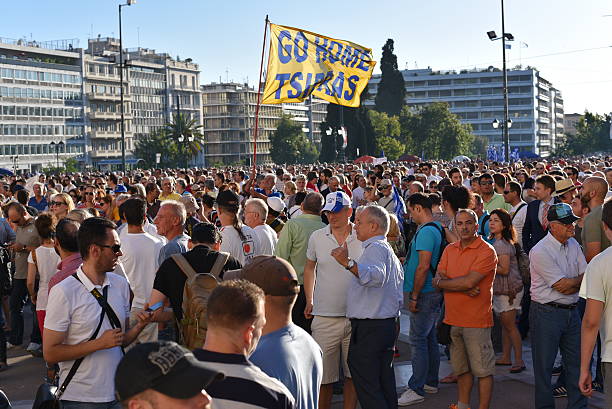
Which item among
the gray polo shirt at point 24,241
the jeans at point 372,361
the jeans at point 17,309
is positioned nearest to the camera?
the jeans at point 372,361

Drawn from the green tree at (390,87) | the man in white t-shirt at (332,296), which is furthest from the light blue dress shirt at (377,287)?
the green tree at (390,87)

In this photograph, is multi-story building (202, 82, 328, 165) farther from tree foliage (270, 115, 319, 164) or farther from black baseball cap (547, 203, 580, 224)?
black baseball cap (547, 203, 580, 224)

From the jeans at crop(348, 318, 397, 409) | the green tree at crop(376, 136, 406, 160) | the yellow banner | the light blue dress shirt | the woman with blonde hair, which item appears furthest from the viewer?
the green tree at crop(376, 136, 406, 160)

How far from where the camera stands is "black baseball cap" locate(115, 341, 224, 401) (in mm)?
2514

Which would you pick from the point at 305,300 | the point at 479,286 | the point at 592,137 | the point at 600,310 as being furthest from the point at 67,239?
the point at 592,137

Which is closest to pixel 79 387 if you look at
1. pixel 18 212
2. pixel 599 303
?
pixel 599 303

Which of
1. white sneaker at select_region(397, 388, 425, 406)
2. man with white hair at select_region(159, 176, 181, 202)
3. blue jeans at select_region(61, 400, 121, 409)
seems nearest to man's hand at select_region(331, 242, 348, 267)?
blue jeans at select_region(61, 400, 121, 409)

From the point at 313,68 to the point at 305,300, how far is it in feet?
24.9

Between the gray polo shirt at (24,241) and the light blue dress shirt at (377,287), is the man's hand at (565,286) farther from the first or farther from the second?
the gray polo shirt at (24,241)

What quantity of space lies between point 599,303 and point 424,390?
10.3ft

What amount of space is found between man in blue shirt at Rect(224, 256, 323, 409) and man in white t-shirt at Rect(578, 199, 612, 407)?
211 centimetres

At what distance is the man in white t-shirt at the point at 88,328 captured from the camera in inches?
193

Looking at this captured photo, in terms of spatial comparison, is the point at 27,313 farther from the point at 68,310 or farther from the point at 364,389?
the point at 68,310

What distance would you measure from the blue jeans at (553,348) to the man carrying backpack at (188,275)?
8.71 ft
